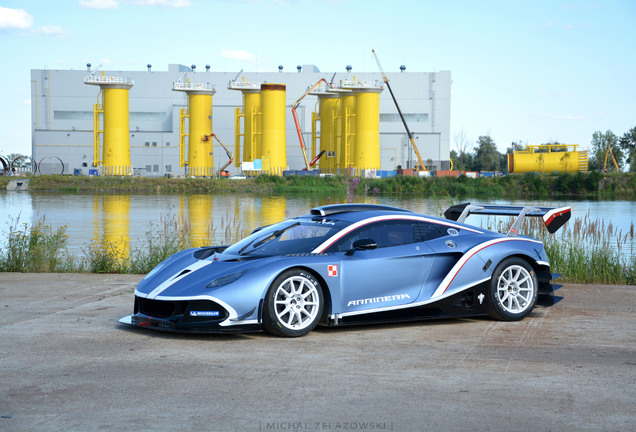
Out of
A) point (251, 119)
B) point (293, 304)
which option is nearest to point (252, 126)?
point (251, 119)

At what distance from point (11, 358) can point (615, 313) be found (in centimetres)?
667

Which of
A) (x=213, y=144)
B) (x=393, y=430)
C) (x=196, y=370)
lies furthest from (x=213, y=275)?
(x=213, y=144)

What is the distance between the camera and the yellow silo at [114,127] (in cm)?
8775

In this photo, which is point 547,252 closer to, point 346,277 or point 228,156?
point 346,277

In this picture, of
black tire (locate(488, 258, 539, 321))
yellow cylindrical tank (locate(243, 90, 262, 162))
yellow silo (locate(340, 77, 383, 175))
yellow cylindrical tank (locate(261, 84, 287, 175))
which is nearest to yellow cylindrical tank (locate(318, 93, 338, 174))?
yellow silo (locate(340, 77, 383, 175))

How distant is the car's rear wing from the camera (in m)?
9.65

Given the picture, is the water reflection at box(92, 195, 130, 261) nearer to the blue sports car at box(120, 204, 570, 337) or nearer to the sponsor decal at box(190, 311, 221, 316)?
the blue sports car at box(120, 204, 570, 337)

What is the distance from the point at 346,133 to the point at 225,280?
8021 centimetres

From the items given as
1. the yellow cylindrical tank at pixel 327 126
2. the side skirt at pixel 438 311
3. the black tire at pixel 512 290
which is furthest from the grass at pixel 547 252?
the yellow cylindrical tank at pixel 327 126

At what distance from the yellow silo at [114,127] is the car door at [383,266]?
8271cm

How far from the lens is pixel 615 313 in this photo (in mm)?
9312

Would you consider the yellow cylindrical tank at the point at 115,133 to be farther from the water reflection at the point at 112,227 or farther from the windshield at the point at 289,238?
the windshield at the point at 289,238

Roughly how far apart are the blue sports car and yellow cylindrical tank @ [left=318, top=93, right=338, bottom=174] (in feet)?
272

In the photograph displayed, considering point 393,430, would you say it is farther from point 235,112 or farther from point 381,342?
point 235,112
